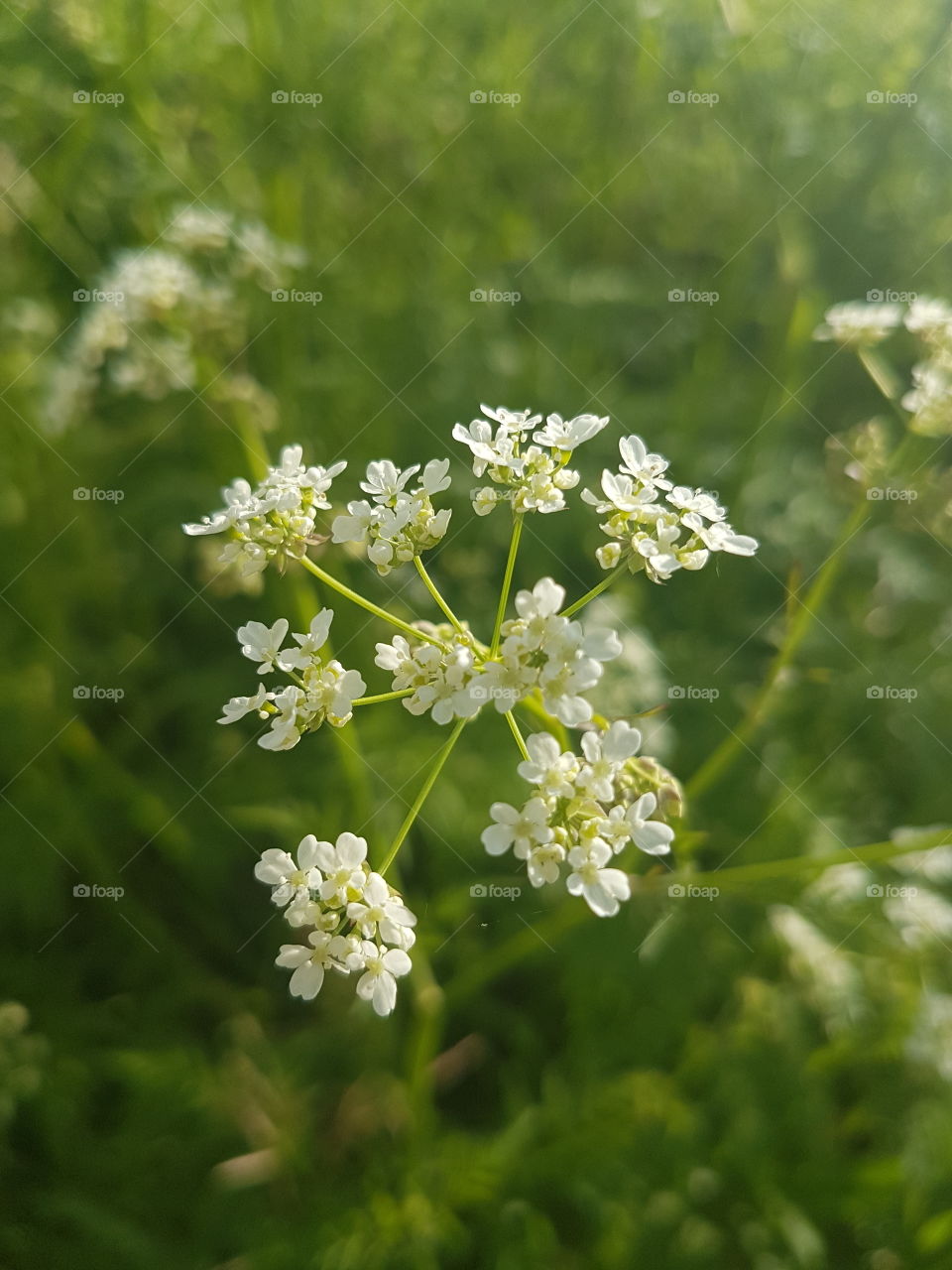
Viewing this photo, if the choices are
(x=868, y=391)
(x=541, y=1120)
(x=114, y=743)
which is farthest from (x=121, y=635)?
(x=868, y=391)

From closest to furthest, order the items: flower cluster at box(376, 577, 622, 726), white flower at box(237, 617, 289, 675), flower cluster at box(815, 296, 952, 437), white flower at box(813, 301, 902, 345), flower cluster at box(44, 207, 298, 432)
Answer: flower cluster at box(376, 577, 622, 726) < white flower at box(237, 617, 289, 675) < flower cluster at box(815, 296, 952, 437) < white flower at box(813, 301, 902, 345) < flower cluster at box(44, 207, 298, 432)

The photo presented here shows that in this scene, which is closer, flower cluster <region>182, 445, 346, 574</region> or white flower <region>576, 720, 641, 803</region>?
white flower <region>576, 720, 641, 803</region>

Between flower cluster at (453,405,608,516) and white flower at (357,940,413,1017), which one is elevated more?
flower cluster at (453,405,608,516)

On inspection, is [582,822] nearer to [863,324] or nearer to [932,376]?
[932,376]

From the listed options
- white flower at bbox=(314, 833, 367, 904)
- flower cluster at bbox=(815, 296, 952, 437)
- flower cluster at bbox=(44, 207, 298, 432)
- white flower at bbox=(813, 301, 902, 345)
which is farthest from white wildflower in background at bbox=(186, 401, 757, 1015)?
flower cluster at bbox=(44, 207, 298, 432)

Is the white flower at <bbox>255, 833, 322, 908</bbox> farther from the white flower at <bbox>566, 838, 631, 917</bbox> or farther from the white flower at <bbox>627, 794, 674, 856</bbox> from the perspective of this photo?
the white flower at <bbox>627, 794, 674, 856</bbox>

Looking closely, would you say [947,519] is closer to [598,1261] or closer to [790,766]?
[790,766]
